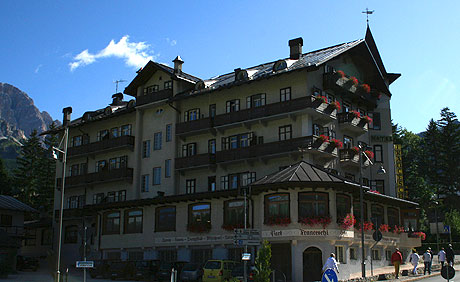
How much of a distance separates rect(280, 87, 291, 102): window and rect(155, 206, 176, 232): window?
12983 mm

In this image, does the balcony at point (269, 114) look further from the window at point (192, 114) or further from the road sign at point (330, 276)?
the road sign at point (330, 276)

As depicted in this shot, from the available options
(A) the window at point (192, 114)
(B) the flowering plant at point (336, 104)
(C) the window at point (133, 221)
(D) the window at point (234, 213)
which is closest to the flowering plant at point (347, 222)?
(D) the window at point (234, 213)

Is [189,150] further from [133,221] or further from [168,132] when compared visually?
[133,221]

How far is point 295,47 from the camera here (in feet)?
163

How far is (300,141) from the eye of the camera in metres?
41.9

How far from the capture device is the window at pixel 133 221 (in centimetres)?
4709

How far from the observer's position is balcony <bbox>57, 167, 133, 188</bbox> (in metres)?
54.3

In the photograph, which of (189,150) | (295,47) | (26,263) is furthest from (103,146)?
(295,47)

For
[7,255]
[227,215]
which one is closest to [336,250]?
[227,215]

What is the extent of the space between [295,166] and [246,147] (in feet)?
26.3

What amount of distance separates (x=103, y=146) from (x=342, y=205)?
30118mm

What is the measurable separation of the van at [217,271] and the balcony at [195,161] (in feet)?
49.9

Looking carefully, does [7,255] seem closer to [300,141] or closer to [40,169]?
[300,141]

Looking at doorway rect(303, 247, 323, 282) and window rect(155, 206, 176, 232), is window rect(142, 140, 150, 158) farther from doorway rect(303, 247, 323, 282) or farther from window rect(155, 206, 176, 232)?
doorway rect(303, 247, 323, 282)
